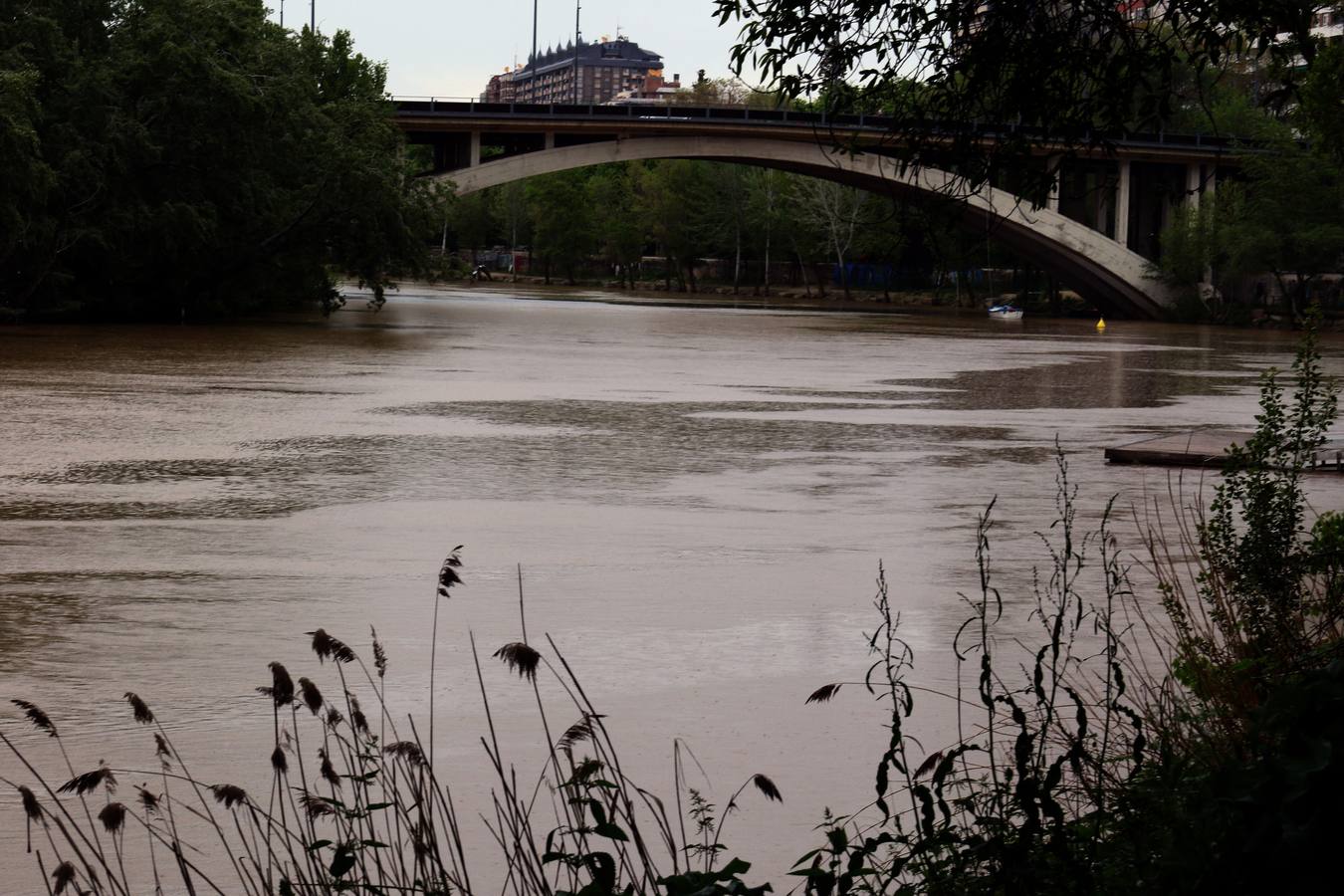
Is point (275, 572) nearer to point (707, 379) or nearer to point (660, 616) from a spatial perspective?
point (660, 616)

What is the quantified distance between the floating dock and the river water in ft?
1.74

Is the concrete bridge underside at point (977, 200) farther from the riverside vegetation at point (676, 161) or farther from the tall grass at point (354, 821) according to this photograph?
the tall grass at point (354, 821)

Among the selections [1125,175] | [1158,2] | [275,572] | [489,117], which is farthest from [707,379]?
[1125,175]

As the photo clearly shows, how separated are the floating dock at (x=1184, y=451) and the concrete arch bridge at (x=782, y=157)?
4659cm

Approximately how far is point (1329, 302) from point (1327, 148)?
57.0m

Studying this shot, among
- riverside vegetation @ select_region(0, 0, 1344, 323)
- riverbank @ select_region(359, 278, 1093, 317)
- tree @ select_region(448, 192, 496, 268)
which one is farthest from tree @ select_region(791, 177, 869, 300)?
tree @ select_region(448, 192, 496, 268)

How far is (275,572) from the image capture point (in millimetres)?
11047

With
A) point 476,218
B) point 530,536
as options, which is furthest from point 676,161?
point 530,536

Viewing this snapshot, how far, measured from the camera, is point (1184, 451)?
57.9ft

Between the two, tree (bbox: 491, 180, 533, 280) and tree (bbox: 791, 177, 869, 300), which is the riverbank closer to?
tree (bbox: 791, 177, 869, 300)

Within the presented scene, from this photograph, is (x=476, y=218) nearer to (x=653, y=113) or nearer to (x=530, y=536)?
(x=653, y=113)

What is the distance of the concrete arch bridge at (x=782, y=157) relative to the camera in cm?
6731

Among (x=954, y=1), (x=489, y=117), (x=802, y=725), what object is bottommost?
(x=802, y=725)

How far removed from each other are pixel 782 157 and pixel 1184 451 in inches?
2215
